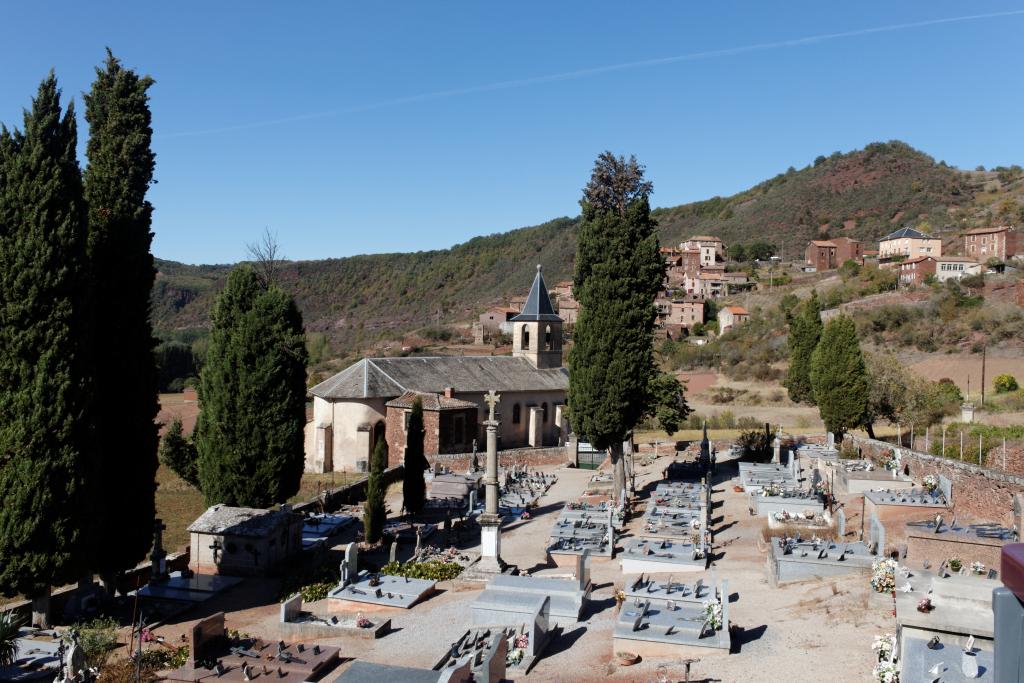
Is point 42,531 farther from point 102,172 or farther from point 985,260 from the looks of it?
point 985,260

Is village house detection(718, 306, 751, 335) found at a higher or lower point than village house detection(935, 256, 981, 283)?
lower

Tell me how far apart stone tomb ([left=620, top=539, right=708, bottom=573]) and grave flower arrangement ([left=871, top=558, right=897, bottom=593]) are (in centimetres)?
473

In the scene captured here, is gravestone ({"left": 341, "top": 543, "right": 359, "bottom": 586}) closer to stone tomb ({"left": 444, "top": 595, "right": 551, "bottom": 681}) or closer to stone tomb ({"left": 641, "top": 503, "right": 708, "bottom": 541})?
stone tomb ({"left": 444, "top": 595, "right": 551, "bottom": 681})

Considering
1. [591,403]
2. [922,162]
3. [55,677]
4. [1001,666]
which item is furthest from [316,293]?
[1001,666]

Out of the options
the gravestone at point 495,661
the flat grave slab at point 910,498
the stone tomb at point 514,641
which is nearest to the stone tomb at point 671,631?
the stone tomb at point 514,641

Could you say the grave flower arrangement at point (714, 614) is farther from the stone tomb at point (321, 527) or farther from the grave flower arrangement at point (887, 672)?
the stone tomb at point (321, 527)

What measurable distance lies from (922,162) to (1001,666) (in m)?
156

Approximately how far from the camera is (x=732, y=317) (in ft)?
284

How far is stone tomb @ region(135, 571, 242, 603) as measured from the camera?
1891cm

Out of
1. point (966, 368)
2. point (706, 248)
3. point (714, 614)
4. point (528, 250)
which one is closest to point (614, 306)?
point (714, 614)

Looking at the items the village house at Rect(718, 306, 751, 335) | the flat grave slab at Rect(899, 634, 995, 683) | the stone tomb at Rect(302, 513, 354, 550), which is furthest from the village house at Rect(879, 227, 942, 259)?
the flat grave slab at Rect(899, 634, 995, 683)

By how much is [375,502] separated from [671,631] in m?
12.5

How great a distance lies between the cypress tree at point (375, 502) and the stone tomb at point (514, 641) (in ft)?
29.7

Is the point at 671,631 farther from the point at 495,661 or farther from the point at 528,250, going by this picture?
the point at 528,250
